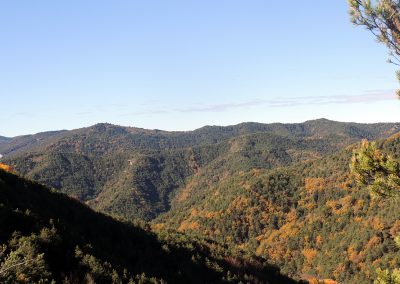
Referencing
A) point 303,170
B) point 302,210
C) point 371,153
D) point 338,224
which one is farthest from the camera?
point 303,170

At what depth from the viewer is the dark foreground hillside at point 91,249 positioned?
46.0 ft

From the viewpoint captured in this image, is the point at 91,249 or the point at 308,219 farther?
the point at 308,219

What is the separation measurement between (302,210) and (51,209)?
13139cm

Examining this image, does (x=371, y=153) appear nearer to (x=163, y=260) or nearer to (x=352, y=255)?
(x=163, y=260)

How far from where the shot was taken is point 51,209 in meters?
21.5

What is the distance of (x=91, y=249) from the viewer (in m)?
16.7

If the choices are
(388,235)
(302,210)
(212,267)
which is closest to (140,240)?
(212,267)

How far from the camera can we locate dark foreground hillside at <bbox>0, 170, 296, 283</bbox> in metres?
14.0

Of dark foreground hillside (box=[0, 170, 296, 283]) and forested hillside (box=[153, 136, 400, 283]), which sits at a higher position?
dark foreground hillside (box=[0, 170, 296, 283])

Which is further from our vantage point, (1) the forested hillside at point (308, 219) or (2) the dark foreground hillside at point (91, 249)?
(1) the forested hillside at point (308, 219)

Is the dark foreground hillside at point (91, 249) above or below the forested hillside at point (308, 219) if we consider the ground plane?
above

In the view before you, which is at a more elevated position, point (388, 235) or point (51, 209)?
point (51, 209)

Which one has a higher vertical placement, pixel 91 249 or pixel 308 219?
pixel 91 249

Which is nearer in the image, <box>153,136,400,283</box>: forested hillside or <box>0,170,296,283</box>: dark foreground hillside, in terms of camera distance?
<box>0,170,296,283</box>: dark foreground hillside
